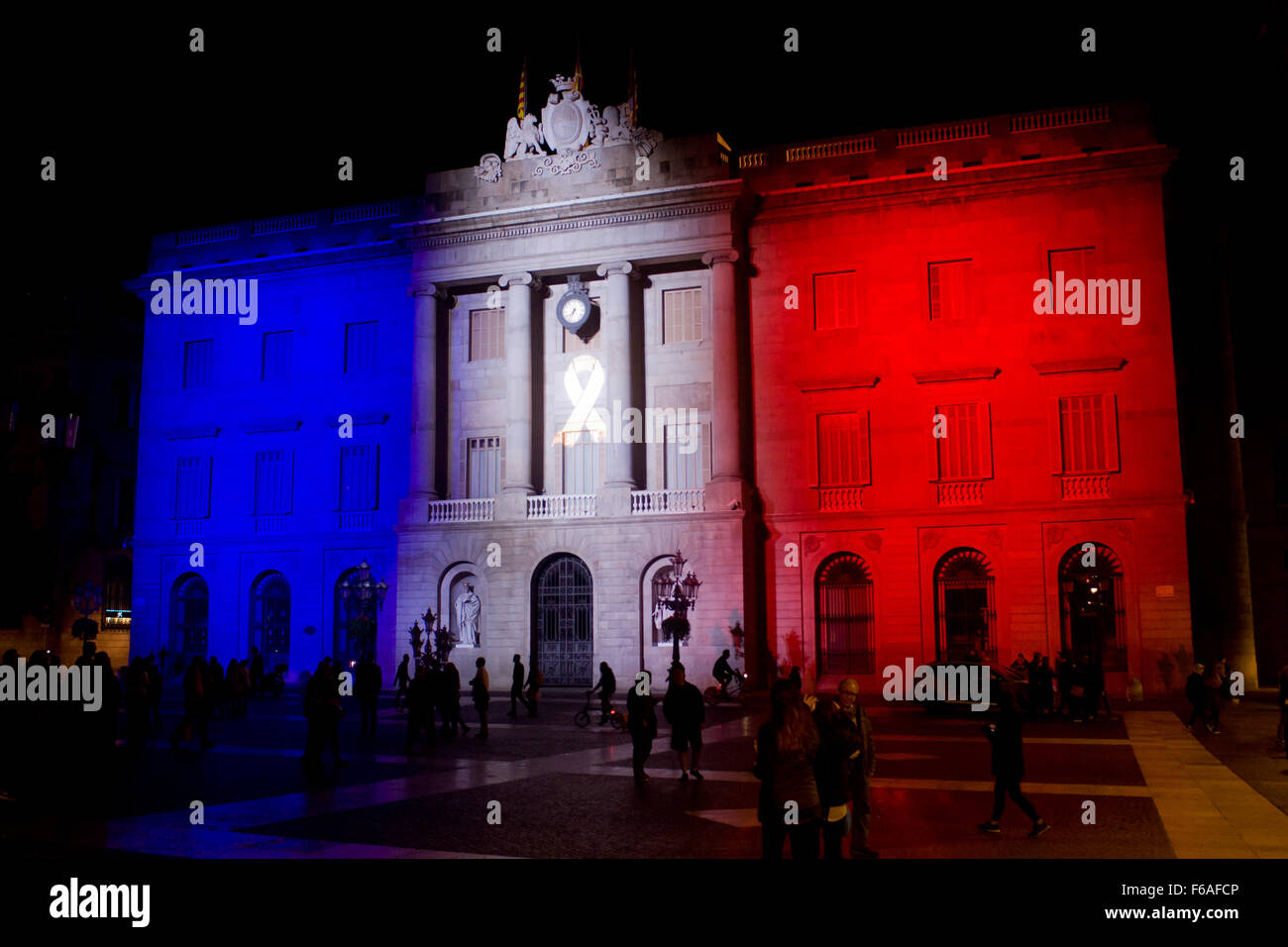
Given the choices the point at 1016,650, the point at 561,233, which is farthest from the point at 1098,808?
the point at 561,233

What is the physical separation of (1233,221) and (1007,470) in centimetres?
1642

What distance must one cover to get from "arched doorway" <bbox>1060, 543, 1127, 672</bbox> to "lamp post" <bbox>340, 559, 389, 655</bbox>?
2197 centimetres

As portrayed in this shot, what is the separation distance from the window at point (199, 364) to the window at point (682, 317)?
19007 millimetres

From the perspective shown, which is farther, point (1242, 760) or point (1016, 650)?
point (1016, 650)

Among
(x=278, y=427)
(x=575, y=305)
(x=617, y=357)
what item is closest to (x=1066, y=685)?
(x=617, y=357)

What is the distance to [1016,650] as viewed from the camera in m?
34.3

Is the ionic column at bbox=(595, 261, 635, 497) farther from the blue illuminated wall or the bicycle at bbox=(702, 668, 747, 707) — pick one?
the blue illuminated wall

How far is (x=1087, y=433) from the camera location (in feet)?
114

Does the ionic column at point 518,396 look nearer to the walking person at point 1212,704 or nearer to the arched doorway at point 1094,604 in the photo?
the arched doorway at point 1094,604

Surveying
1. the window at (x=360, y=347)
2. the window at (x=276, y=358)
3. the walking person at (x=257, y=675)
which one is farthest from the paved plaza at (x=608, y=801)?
the window at (x=276, y=358)

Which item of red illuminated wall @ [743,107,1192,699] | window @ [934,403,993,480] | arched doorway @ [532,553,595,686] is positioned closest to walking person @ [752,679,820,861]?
red illuminated wall @ [743,107,1192,699]

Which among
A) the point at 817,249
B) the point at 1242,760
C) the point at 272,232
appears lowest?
the point at 1242,760
